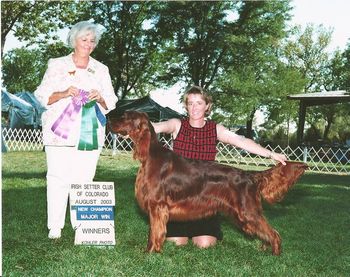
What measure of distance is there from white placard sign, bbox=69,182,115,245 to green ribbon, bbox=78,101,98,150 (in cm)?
32

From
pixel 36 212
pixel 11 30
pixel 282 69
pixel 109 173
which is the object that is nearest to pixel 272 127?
pixel 282 69

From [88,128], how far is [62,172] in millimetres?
421

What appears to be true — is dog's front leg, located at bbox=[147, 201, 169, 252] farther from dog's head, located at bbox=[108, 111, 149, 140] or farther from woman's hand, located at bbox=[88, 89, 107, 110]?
woman's hand, located at bbox=[88, 89, 107, 110]

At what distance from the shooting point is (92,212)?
3574mm

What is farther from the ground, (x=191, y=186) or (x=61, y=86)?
(x=61, y=86)

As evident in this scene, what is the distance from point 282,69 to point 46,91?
2372 centimetres

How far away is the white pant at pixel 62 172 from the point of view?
361 centimetres

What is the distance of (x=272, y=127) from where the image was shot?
36531mm

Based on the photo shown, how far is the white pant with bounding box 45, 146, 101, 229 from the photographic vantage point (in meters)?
3.61

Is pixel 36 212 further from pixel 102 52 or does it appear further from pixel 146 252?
pixel 102 52

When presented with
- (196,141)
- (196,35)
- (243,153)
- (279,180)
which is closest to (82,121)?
(196,141)

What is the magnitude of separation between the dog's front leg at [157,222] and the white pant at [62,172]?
0.68 meters

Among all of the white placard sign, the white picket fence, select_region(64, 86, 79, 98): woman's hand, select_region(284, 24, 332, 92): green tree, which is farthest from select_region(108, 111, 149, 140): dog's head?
select_region(284, 24, 332, 92): green tree

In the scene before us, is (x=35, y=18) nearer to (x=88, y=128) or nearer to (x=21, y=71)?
(x=88, y=128)
